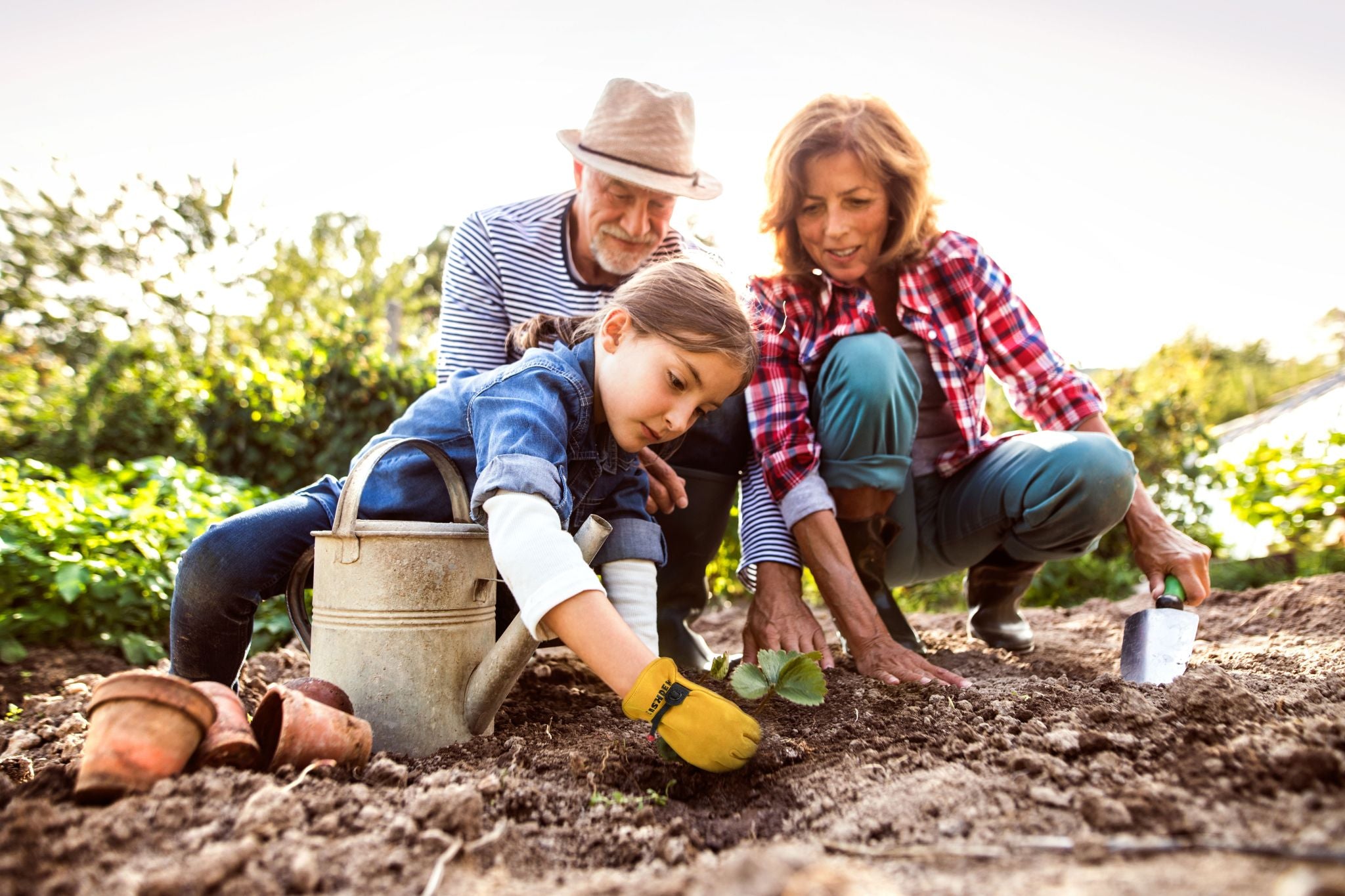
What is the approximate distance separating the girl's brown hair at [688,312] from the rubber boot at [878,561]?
2.43 feet

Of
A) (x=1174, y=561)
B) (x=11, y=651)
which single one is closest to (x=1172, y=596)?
(x=1174, y=561)

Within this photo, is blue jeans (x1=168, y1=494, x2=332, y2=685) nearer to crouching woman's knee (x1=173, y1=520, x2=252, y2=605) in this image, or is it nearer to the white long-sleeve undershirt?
crouching woman's knee (x1=173, y1=520, x2=252, y2=605)

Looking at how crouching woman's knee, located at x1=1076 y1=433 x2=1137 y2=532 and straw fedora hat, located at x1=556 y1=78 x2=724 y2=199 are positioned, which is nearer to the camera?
crouching woman's knee, located at x1=1076 y1=433 x2=1137 y2=532

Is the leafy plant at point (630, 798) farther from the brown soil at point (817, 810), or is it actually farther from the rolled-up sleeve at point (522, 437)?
the rolled-up sleeve at point (522, 437)

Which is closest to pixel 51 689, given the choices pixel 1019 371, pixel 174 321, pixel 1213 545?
pixel 1019 371

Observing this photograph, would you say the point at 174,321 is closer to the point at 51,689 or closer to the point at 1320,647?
the point at 51,689

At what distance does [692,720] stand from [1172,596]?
53.3 inches

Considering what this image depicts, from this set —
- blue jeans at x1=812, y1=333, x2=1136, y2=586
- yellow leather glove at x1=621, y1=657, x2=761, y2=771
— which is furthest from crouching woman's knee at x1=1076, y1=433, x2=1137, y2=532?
yellow leather glove at x1=621, y1=657, x2=761, y2=771

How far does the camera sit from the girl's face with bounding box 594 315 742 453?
1.78 m

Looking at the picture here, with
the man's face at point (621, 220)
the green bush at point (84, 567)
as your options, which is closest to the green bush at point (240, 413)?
the green bush at point (84, 567)

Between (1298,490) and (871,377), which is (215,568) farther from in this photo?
(1298,490)

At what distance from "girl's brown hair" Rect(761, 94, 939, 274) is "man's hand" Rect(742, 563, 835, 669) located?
0.90 m

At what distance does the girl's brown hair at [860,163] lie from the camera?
7.87 ft

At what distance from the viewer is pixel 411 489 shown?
1.89 metres
